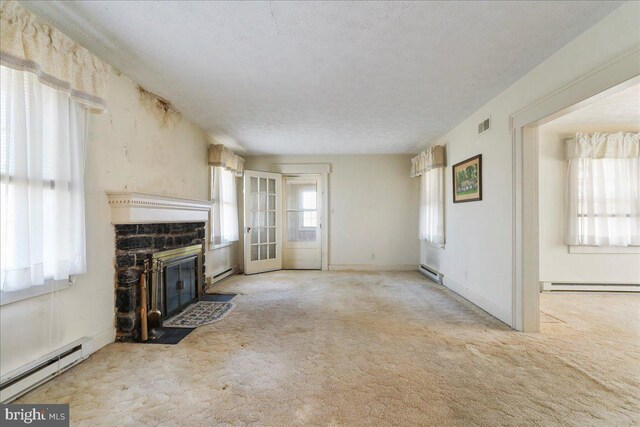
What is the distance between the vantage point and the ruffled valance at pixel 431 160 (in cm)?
434

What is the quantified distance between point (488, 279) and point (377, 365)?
1.89 meters

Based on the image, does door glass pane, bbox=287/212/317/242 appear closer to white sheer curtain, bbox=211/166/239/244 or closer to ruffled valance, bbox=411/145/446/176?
white sheer curtain, bbox=211/166/239/244

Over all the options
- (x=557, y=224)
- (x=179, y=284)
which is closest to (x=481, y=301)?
(x=557, y=224)

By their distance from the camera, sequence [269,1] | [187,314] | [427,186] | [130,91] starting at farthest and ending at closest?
[427,186], [187,314], [130,91], [269,1]

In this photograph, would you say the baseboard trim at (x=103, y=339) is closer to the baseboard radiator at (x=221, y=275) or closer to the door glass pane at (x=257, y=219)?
the baseboard radiator at (x=221, y=275)

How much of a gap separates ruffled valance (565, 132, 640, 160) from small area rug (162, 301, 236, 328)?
17.2 ft

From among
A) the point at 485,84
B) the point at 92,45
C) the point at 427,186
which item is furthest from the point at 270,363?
the point at 427,186

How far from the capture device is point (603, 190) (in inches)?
156

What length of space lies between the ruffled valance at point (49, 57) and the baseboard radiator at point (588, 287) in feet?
18.8

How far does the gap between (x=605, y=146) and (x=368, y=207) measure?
3.69m

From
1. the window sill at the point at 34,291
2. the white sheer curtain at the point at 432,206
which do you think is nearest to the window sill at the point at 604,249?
the white sheer curtain at the point at 432,206

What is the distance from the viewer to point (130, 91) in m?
2.60

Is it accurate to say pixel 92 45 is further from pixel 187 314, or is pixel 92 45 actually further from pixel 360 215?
pixel 360 215

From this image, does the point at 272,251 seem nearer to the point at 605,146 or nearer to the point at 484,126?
the point at 484,126
